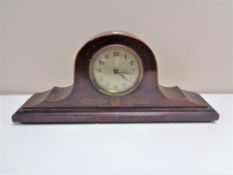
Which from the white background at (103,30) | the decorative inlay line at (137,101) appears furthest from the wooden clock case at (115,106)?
the white background at (103,30)

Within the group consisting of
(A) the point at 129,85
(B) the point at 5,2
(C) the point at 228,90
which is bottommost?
(C) the point at 228,90

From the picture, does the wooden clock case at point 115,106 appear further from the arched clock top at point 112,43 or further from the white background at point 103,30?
the white background at point 103,30

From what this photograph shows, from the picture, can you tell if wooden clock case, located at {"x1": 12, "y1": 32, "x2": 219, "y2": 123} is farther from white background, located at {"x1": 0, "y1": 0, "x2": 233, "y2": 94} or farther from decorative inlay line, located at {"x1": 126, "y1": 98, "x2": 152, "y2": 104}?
white background, located at {"x1": 0, "y1": 0, "x2": 233, "y2": 94}

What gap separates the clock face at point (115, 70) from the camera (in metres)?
0.96

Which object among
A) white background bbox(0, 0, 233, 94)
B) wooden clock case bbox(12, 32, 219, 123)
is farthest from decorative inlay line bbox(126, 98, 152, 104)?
white background bbox(0, 0, 233, 94)

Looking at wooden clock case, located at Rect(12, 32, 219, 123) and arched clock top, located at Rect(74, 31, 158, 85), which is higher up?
arched clock top, located at Rect(74, 31, 158, 85)

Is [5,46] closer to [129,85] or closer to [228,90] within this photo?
[129,85]

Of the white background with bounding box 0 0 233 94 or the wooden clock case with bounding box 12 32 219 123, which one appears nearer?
the wooden clock case with bounding box 12 32 219 123

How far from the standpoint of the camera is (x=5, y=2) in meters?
1.23

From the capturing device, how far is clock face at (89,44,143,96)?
96 centimetres

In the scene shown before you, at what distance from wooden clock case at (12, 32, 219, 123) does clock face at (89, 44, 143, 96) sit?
1 cm
